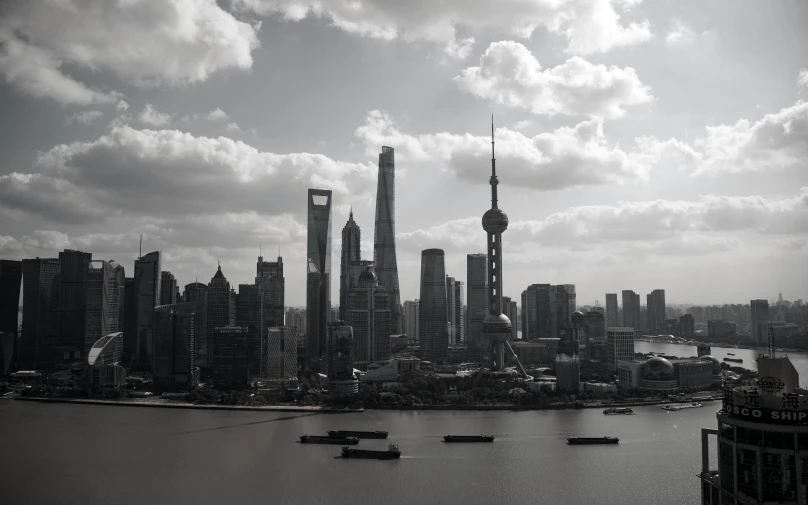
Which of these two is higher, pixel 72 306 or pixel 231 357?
pixel 72 306

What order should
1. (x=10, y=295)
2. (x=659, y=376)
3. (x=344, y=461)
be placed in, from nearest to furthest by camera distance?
1. (x=344, y=461)
2. (x=659, y=376)
3. (x=10, y=295)

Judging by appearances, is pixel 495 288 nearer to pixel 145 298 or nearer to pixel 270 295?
pixel 270 295

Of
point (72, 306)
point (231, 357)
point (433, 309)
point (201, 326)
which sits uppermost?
point (72, 306)

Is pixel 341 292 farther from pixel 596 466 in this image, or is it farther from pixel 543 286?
pixel 596 466

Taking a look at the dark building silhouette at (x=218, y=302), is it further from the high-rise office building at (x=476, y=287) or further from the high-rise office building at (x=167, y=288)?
the high-rise office building at (x=476, y=287)

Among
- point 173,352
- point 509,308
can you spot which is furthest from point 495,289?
point 509,308

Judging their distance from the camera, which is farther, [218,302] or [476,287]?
[476,287]

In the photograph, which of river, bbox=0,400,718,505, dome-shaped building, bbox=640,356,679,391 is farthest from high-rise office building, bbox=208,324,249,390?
dome-shaped building, bbox=640,356,679,391
